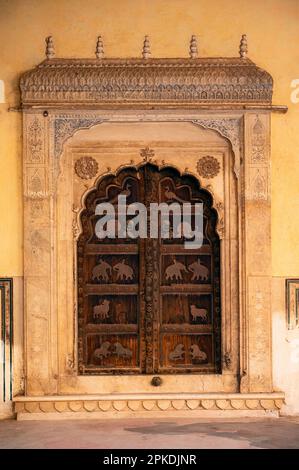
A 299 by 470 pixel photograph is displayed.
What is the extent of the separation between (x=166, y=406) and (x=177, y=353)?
439 millimetres

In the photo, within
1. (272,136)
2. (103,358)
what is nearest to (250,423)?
(103,358)

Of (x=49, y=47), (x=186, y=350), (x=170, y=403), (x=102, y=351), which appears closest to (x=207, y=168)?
(x=186, y=350)

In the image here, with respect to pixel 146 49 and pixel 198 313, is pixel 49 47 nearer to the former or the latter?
pixel 146 49

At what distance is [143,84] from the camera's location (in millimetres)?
7348

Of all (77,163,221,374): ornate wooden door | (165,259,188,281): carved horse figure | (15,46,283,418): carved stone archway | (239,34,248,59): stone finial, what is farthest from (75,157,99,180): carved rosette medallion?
(239,34,248,59): stone finial

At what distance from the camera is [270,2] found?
746 centimetres

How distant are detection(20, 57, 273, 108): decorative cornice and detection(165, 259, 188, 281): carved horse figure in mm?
1275

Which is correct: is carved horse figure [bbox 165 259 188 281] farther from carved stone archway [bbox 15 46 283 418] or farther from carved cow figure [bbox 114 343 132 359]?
carved cow figure [bbox 114 343 132 359]

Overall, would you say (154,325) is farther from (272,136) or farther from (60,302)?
(272,136)

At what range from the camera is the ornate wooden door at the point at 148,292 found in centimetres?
752

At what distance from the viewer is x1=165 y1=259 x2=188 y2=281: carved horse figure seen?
7.54 m

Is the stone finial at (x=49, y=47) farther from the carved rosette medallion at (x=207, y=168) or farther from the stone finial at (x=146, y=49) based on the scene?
the carved rosette medallion at (x=207, y=168)

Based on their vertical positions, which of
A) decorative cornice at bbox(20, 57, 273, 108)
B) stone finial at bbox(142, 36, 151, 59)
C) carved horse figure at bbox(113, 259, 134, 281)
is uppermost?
stone finial at bbox(142, 36, 151, 59)

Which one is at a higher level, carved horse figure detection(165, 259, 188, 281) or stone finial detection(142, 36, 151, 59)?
stone finial detection(142, 36, 151, 59)
